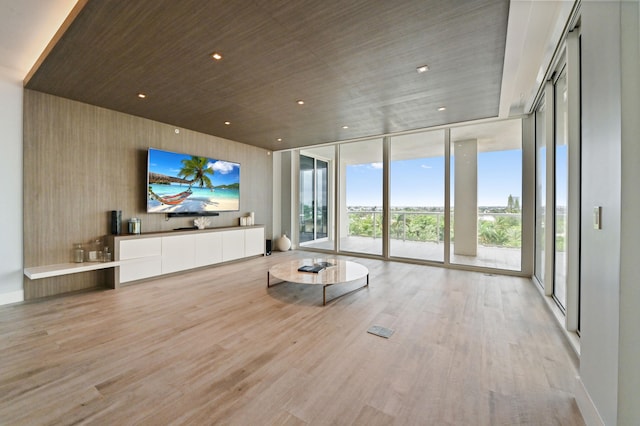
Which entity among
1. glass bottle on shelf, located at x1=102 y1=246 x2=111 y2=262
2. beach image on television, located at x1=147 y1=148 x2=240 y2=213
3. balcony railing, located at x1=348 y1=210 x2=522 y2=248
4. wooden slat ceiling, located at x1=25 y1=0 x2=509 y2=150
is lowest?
glass bottle on shelf, located at x1=102 y1=246 x2=111 y2=262

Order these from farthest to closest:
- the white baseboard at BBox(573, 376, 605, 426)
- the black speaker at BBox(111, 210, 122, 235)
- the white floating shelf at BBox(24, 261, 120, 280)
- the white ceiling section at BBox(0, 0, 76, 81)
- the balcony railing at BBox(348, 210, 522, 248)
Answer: the balcony railing at BBox(348, 210, 522, 248)
the black speaker at BBox(111, 210, 122, 235)
the white floating shelf at BBox(24, 261, 120, 280)
the white ceiling section at BBox(0, 0, 76, 81)
the white baseboard at BBox(573, 376, 605, 426)

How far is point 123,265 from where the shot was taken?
386cm

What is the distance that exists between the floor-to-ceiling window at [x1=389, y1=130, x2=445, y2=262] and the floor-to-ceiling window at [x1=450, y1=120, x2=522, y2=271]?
29cm

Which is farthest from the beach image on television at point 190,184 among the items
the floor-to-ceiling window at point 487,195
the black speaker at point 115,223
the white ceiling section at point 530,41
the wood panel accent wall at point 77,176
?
the white ceiling section at point 530,41

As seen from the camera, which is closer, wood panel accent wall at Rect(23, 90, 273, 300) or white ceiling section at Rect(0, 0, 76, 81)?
white ceiling section at Rect(0, 0, 76, 81)

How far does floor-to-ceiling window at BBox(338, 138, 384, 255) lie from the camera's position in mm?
6057

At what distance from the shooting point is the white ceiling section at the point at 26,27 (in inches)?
93.0

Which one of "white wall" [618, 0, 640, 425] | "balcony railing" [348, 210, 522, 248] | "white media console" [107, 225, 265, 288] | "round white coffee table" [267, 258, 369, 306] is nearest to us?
"white wall" [618, 0, 640, 425]

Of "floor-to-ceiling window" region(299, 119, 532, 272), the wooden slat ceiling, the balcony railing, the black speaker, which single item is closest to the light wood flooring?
the black speaker

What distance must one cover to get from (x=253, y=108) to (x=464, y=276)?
437 centimetres

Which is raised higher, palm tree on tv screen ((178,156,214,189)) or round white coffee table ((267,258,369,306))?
palm tree on tv screen ((178,156,214,189))

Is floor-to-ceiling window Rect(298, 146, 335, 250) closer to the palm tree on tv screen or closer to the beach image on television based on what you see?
the beach image on television

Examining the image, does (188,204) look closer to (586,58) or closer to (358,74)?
(358,74)

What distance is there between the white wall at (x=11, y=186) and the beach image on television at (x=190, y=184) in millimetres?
1430
